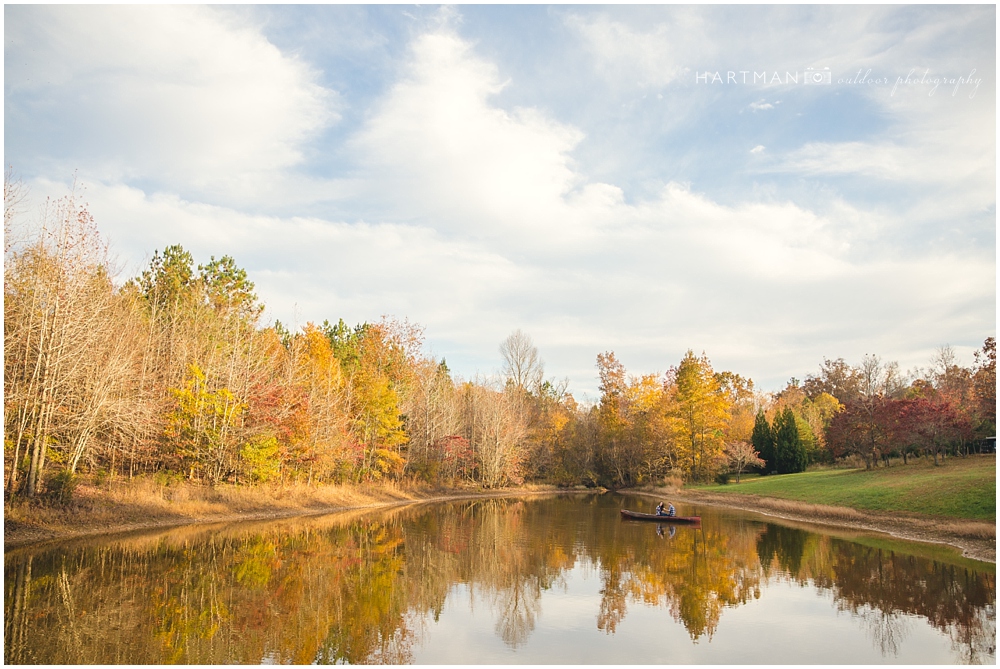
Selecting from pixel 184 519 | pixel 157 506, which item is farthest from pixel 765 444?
pixel 157 506

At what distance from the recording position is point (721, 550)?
88.5 feet

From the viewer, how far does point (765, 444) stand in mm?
69688

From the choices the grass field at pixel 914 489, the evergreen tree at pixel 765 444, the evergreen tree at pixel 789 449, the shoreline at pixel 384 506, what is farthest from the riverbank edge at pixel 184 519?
the evergreen tree at pixel 789 449

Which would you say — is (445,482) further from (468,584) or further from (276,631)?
(276,631)

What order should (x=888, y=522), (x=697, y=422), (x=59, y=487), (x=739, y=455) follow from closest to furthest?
(x=59, y=487), (x=888, y=522), (x=739, y=455), (x=697, y=422)

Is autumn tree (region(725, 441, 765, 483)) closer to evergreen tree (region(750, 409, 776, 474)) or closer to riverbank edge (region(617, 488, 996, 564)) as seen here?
evergreen tree (region(750, 409, 776, 474))

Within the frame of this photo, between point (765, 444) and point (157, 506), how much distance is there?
199ft

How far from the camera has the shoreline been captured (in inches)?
887

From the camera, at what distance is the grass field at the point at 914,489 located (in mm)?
28297

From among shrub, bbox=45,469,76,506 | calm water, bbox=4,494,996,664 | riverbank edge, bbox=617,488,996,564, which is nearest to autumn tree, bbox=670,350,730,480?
riverbank edge, bbox=617,488,996,564

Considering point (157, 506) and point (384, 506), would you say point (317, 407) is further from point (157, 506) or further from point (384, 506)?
point (157, 506)

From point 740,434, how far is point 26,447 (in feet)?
214

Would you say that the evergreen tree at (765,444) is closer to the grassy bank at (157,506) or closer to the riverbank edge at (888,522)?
the riverbank edge at (888,522)

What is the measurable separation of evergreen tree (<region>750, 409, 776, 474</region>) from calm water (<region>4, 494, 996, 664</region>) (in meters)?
43.4
